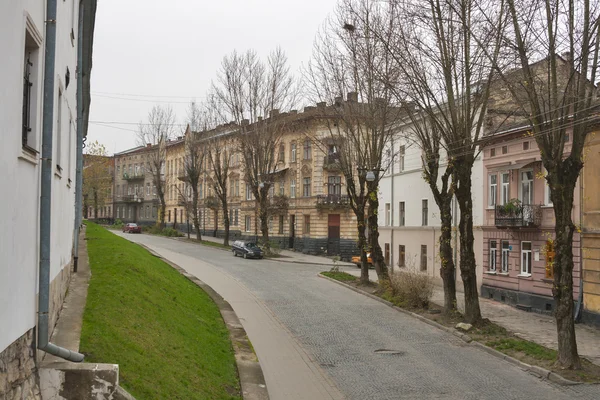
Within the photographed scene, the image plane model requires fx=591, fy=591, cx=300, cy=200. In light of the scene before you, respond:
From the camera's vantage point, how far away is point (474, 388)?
12.4 m

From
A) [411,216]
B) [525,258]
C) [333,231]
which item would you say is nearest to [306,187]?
[333,231]

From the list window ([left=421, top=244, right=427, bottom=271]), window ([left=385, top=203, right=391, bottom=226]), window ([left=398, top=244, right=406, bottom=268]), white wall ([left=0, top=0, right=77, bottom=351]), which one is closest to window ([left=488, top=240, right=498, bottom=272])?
window ([left=421, top=244, right=427, bottom=271])

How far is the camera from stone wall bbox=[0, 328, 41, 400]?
477cm

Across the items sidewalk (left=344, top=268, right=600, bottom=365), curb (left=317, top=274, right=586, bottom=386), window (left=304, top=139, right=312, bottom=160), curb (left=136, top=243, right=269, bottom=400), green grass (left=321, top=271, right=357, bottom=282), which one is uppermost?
window (left=304, top=139, right=312, bottom=160)

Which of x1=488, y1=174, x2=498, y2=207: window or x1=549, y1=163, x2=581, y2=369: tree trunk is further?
x1=488, y1=174, x2=498, y2=207: window

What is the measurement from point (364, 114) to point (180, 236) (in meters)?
44.8

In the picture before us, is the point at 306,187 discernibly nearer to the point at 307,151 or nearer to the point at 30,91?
the point at 307,151

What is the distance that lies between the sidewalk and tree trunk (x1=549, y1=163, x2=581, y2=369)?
2.03 meters

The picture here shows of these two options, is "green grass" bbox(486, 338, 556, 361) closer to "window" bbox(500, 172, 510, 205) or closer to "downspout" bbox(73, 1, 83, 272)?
"window" bbox(500, 172, 510, 205)

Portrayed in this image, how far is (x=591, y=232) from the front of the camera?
21.2 m

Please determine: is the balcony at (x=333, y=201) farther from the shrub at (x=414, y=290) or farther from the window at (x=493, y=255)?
the shrub at (x=414, y=290)

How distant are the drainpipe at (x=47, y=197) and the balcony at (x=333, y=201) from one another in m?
45.9

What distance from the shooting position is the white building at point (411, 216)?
Result: 30.7 m

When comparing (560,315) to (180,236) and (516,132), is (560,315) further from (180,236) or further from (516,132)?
(180,236)
